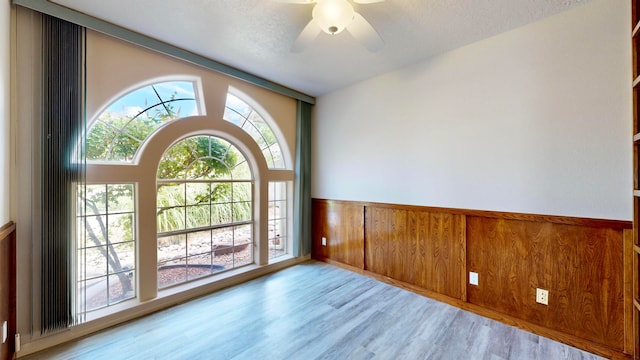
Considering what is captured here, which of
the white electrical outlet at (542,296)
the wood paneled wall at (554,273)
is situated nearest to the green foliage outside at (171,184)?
the wood paneled wall at (554,273)

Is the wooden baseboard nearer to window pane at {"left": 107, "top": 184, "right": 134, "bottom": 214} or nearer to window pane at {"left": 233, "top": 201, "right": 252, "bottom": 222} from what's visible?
window pane at {"left": 233, "top": 201, "right": 252, "bottom": 222}

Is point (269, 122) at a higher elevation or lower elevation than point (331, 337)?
higher

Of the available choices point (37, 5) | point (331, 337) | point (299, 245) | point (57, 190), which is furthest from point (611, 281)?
point (37, 5)

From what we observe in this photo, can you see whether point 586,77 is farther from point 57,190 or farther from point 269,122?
point 57,190

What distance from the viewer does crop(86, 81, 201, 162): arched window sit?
230 centimetres

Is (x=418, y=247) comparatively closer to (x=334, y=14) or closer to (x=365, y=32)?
(x=365, y=32)

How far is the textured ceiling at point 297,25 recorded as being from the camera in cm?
195

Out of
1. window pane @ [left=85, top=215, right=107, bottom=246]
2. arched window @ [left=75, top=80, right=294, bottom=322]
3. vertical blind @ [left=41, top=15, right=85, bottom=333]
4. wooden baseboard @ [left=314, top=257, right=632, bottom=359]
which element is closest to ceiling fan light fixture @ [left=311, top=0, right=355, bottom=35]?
arched window @ [left=75, top=80, right=294, bottom=322]

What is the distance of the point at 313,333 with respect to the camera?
2117 millimetres

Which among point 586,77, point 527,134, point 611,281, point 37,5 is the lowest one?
point 611,281

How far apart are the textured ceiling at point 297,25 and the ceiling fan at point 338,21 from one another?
0.30 metres

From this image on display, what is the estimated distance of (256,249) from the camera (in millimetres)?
3428

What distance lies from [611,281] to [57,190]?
424 centimetres

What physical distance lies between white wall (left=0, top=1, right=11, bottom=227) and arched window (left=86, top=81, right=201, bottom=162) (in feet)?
1.58
